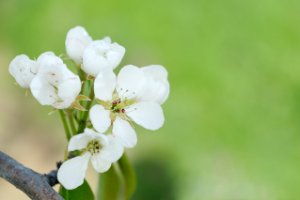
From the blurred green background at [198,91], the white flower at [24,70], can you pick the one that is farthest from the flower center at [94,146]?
the blurred green background at [198,91]

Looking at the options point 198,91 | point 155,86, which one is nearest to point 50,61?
point 155,86

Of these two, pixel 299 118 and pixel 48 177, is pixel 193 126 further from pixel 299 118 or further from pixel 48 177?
pixel 48 177

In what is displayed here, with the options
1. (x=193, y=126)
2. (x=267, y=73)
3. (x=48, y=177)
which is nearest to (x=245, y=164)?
(x=193, y=126)

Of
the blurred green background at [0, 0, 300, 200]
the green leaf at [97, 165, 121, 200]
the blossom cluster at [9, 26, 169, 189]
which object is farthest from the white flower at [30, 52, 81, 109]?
the blurred green background at [0, 0, 300, 200]

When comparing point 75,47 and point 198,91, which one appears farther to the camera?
point 198,91

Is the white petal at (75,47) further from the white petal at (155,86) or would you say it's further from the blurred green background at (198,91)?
the blurred green background at (198,91)

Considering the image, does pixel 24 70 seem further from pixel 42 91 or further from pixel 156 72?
pixel 156 72
